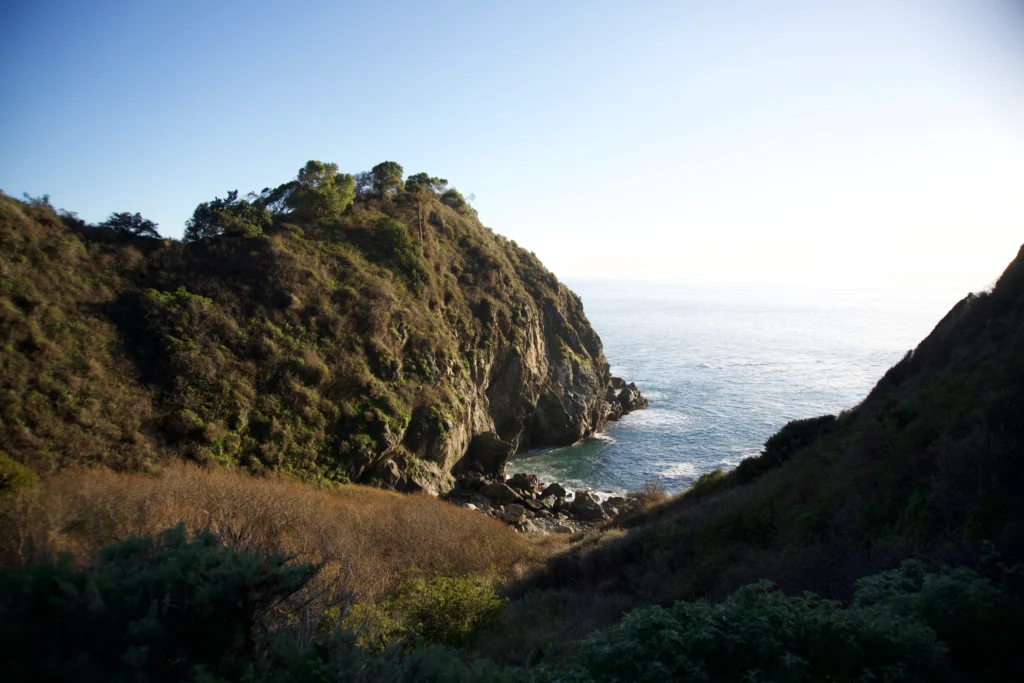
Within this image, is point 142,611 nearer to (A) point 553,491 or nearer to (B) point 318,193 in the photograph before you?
(A) point 553,491

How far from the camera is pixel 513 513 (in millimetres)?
28875

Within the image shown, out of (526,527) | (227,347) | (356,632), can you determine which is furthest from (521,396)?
(356,632)

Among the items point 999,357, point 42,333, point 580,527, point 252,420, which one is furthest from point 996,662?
point 42,333

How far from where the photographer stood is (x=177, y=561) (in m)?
4.98

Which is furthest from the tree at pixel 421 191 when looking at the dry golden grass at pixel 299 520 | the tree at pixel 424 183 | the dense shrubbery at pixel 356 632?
the dense shrubbery at pixel 356 632

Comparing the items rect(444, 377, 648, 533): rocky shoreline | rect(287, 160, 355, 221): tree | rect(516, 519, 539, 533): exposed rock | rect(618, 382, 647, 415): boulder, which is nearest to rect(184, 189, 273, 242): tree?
rect(287, 160, 355, 221): tree

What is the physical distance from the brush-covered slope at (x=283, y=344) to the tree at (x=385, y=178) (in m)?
0.18

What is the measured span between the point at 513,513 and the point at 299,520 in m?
13.6

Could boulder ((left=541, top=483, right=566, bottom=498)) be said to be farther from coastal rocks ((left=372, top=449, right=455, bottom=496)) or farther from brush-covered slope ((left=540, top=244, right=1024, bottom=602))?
brush-covered slope ((left=540, top=244, right=1024, bottom=602))

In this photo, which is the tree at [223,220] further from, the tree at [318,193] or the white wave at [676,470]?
the white wave at [676,470]

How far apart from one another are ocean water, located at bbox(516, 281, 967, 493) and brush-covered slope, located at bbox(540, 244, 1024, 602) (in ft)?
67.6

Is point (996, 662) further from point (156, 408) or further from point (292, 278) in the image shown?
point (292, 278)

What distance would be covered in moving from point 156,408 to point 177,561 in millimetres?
22038

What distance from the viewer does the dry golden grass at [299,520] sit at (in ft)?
43.6
